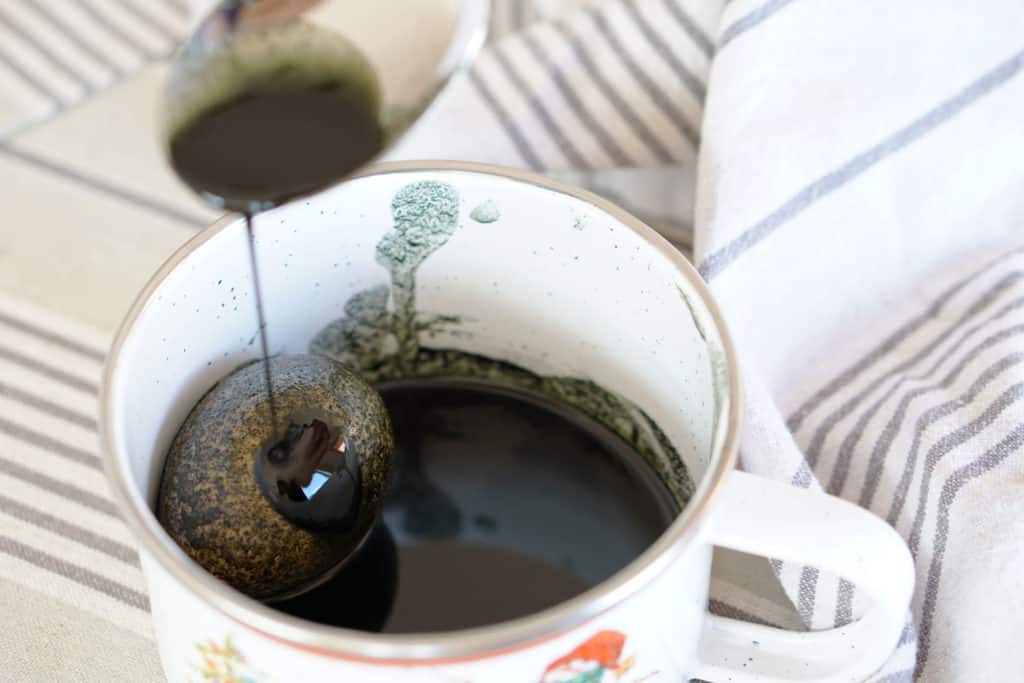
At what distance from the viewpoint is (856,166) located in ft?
2.06

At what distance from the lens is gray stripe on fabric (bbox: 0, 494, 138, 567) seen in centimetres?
55

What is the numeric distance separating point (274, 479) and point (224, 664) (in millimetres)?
A: 94

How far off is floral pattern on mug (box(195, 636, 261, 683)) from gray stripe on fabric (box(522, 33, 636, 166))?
0.42 meters

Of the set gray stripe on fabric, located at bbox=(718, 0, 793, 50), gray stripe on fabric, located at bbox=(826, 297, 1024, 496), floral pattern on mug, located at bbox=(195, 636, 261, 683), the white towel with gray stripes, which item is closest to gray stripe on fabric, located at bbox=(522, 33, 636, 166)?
the white towel with gray stripes

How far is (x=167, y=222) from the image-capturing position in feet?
2.34

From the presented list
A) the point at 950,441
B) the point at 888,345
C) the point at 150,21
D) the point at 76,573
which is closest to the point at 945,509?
the point at 950,441

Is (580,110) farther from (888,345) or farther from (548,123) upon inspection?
(888,345)

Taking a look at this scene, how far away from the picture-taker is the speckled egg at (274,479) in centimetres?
44

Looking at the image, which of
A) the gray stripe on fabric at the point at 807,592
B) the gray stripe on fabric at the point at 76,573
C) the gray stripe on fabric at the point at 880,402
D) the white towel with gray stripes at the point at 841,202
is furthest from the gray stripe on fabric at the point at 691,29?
the gray stripe on fabric at the point at 76,573

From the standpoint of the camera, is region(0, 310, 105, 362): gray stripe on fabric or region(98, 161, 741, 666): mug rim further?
region(0, 310, 105, 362): gray stripe on fabric

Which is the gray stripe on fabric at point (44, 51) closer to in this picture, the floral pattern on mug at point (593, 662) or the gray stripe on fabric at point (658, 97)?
the gray stripe on fabric at point (658, 97)

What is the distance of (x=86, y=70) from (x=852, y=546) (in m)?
0.62

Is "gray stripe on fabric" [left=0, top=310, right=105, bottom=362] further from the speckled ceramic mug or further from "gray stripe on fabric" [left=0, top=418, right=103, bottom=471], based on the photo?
the speckled ceramic mug

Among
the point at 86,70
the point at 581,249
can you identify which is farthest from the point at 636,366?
the point at 86,70
